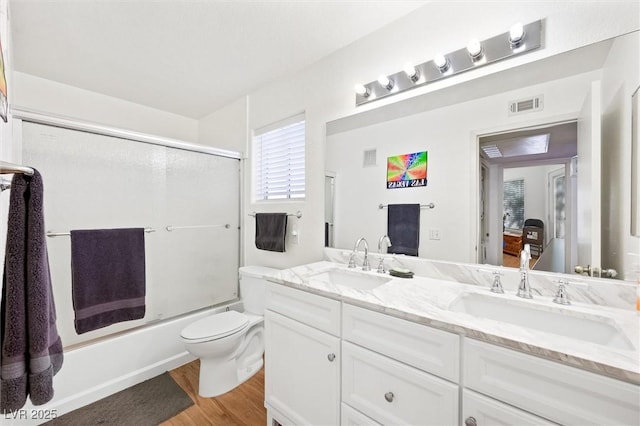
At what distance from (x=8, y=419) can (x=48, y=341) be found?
1169mm

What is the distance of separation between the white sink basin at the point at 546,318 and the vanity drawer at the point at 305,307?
0.50m

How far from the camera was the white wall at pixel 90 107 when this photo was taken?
2115mm

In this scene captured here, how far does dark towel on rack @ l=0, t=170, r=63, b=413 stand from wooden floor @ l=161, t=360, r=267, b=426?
3.50 feet

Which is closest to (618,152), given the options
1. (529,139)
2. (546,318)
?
(529,139)

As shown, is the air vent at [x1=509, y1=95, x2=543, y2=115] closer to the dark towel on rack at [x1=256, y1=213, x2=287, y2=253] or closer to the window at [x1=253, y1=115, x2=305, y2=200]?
the window at [x1=253, y1=115, x2=305, y2=200]

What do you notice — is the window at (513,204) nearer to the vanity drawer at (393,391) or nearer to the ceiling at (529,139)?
the ceiling at (529,139)

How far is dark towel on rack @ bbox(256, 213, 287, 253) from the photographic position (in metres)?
2.15

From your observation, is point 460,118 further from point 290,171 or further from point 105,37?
point 105,37

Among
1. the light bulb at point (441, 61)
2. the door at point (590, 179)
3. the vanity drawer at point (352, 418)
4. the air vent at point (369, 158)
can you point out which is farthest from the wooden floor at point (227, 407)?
the light bulb at point (441, 61)

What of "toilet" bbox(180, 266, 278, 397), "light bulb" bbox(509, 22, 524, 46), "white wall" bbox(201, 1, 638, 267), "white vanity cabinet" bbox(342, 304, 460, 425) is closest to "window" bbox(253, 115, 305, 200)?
"white wall" bbox(201, 1, 638, 267)

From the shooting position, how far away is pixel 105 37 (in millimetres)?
1698

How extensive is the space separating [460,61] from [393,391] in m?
1.55

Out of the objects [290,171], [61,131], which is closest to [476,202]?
[290,171]

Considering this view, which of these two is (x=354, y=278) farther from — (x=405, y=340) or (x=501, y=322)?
(x=501, y=322)
